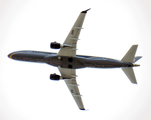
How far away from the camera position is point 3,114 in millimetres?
84375

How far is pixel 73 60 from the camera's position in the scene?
1801 inches

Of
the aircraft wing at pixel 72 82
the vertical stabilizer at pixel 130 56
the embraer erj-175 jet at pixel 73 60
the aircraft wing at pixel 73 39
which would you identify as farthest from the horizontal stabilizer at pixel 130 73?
the aircraft wing at pixel 72 82

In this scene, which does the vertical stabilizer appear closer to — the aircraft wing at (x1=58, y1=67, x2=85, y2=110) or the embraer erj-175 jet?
the embraer erj-175 jet

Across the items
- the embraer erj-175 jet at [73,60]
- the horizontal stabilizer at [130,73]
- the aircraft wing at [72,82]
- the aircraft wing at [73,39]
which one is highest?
the aircraft wing at [73,39]

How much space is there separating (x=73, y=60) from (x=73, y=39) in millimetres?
4339

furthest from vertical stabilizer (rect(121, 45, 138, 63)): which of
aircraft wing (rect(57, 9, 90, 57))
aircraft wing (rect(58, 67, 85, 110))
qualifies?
aircraft wing (rect(58, 67, 85, 110))

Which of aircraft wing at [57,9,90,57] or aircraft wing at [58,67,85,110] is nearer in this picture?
aircraft wing at [57,9,90,57]

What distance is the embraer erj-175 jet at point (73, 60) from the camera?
141 feet

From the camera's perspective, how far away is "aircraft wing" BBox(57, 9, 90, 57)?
1605 inches

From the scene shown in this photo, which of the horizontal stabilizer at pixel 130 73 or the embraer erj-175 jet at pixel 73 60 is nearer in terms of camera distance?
the embraer erj-175 jet at pixel 73 60

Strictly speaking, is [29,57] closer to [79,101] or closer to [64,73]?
[64,73]

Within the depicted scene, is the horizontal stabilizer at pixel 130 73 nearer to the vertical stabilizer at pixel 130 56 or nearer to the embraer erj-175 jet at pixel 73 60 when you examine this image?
the embraer erj-175 jet at pixel 73 60

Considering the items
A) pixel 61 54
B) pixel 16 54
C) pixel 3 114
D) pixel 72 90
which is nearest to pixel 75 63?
pixel 61 54

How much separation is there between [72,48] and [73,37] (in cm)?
228
